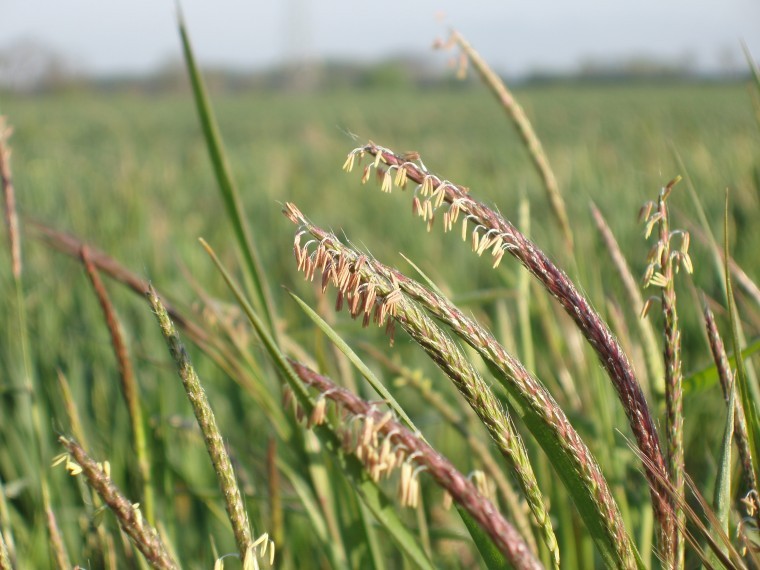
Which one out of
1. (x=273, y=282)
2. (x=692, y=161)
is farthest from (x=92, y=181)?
(x=692, y=161)

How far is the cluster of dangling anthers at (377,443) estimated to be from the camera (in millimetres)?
373

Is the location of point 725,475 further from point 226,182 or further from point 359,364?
point 226,182

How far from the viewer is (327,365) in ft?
4.25

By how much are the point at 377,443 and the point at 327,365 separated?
92 centimetres

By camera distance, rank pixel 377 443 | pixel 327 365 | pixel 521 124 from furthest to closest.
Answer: pixel 327 365 < pixel 521 124 < pixel 377 443

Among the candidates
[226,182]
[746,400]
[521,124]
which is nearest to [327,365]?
[521,124]

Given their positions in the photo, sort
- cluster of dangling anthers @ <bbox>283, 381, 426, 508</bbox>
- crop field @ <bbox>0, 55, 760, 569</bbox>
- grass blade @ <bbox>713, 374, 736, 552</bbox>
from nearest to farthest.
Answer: cluster of dangling anthers @ <bbox>283, 381, 426, 508</bbox>
grass blade @ <bbox>713, 374, 736, 552</bbox>
crop field @ <bbox>0, 55, 760, 569</bbox>

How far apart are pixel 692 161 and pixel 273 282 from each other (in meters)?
1.81

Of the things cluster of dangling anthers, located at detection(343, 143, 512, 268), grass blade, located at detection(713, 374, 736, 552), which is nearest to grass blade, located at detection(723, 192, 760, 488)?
grass blade, located at detection(713, 374, 736, 552)

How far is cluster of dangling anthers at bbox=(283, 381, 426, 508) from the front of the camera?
0.37m

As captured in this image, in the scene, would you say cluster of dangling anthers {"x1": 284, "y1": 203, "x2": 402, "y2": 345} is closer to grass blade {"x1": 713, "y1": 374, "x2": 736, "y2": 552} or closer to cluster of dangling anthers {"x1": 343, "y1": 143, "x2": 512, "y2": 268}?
cluster of dangling anthers {"x1": 343, "y1": 143, "x2": 512, "y2": 268}

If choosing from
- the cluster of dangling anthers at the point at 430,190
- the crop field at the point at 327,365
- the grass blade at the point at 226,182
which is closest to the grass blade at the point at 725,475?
the crop field at the point at 327,365

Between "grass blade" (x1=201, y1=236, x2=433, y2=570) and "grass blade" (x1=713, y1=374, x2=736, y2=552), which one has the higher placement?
"grass blade" (x1=201, y1=236, x2=433, y2=570)

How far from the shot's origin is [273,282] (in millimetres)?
2615
